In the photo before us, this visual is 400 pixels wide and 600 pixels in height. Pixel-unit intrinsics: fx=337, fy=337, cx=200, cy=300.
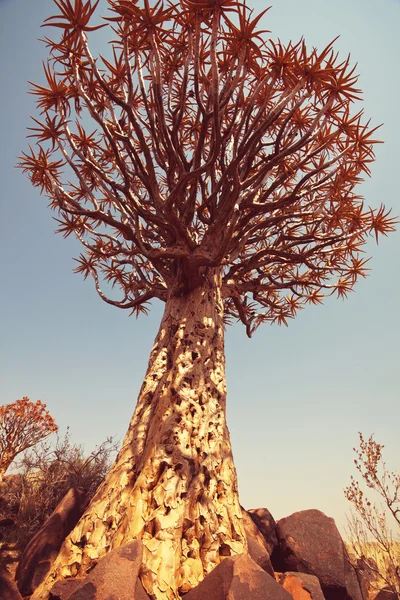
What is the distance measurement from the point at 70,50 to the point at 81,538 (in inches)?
220

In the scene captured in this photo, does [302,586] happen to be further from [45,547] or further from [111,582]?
[45,547]

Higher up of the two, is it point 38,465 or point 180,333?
point 180,333

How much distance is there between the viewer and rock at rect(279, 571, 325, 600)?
3.21 meters

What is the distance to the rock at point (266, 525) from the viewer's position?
4585 millimetres

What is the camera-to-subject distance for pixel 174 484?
3.02m

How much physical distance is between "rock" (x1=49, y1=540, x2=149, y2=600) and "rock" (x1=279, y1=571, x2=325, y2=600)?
165 centimetres

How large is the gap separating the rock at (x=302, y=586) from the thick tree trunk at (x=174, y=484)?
81 centimetres

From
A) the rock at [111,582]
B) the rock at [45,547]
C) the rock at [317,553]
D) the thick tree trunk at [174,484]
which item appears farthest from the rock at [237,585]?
the rock at [317,553]

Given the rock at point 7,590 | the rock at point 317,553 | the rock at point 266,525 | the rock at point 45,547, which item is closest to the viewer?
the rock at point 7,590

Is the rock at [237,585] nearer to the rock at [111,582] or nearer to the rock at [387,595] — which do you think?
the rock at [111,582]

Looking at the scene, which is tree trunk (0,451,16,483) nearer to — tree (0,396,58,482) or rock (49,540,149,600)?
tree (0,396,58,482)

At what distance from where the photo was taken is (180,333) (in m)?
4.29

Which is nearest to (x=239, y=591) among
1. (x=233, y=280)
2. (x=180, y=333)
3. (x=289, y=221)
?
(x=180, y=333)

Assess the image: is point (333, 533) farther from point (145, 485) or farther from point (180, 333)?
point (180, 333)
